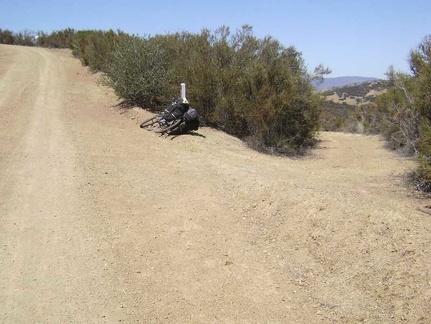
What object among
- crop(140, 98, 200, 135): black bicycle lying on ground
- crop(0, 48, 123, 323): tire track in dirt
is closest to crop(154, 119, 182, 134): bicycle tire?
crop(140, 98, 200, 135): black bicycle lying on ground

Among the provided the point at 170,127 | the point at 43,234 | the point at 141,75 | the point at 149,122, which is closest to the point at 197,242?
the point at 43,234

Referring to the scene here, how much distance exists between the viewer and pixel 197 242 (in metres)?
5.50

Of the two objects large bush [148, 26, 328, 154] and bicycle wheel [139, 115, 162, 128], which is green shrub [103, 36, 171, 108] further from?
bicycle wheel [139, 115, 162, 128]

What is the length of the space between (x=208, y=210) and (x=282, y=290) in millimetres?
2153

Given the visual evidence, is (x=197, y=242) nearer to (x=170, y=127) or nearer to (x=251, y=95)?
(x=170, y=127)

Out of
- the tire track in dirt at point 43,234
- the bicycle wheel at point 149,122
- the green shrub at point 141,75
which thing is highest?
the green shrub at point 141,75

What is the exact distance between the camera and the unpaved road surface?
418 cm

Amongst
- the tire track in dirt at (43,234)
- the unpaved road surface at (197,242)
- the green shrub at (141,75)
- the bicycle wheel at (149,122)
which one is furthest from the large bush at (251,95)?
the tire track in dirt at (43,234)

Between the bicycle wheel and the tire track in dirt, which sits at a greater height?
the bicycle wheel

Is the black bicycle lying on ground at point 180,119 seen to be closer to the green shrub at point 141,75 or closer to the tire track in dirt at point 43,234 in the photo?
the tire track in dirt at point 43,234

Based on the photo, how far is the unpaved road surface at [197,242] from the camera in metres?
4.18

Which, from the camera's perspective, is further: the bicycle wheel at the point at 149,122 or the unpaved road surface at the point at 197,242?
the bicycle wheel at the point at 149,122

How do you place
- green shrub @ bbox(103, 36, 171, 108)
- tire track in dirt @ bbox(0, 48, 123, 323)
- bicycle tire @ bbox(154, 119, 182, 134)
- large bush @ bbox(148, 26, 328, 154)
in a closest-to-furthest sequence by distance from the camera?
tire track in dirt @ bbox(0, 48, 123, 323)
bicycle tire @ bbox(154, 119, 182, 134)
large bush @ bbox(148, 26, 328, 154)
green shrub @ bbox(103, 36, 171, 108)

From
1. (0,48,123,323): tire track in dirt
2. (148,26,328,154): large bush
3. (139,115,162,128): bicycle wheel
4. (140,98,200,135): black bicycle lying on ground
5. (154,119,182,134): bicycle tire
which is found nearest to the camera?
(0,48,123,323): tire track in dirt
